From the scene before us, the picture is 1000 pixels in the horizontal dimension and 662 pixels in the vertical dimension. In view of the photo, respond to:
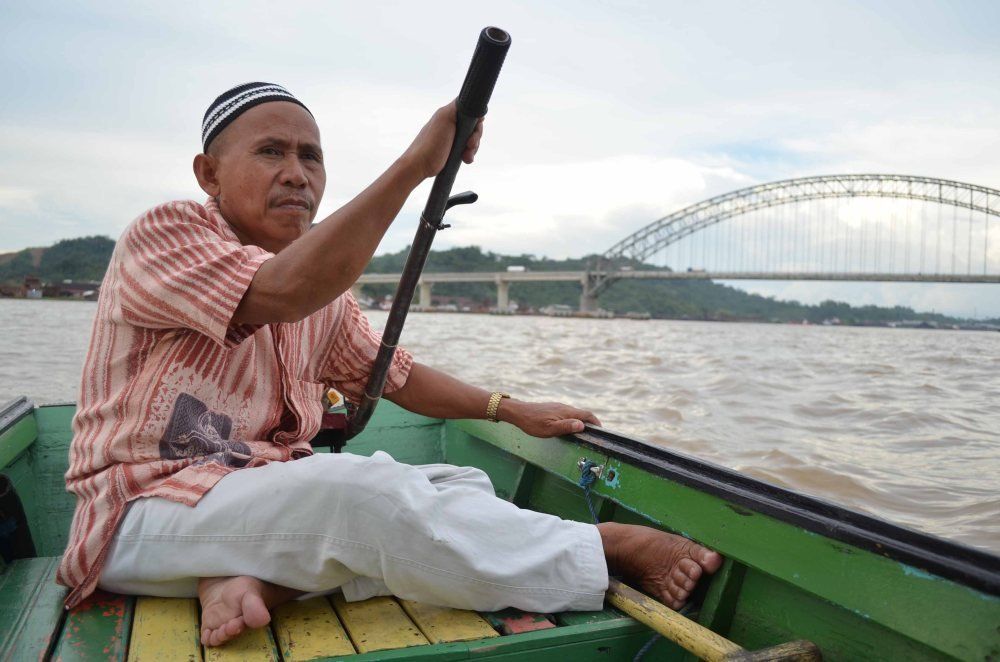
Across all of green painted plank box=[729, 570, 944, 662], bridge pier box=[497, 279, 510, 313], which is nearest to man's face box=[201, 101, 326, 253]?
green painted plank box=[729, 570, 944, 662]

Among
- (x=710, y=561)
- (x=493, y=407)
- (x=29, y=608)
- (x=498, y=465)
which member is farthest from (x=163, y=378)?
(x=498, y=465)

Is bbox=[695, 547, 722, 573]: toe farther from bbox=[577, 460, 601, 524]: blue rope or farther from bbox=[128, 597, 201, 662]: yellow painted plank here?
bbox=[128, 597, 201, 662]: yellow painted plank

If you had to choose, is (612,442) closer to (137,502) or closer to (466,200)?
(466,200)

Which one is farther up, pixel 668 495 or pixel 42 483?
pixel 668 495

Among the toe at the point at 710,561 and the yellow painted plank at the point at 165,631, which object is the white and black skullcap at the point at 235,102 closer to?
the yellow painted plank at the point at 165,631

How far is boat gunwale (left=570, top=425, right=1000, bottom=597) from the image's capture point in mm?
1124

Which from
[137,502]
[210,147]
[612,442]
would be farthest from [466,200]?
[137,502]

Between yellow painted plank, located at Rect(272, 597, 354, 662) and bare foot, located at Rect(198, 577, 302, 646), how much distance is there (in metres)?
0.06

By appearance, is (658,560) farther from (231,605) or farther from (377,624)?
(231,605)

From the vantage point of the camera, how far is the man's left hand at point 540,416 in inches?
89.0

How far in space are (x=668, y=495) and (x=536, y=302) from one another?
5700 centimetres

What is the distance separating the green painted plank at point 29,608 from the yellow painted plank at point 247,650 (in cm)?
34

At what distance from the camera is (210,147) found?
68.0 inches

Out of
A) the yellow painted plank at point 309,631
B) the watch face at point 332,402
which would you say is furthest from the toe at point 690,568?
→ the watch face at point 332,402
